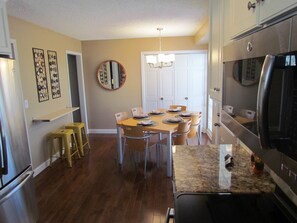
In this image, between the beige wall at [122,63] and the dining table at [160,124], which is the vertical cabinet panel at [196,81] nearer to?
the beige wall at [122,63]

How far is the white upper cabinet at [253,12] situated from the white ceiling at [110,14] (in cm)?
175

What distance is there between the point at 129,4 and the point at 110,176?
2.48 m

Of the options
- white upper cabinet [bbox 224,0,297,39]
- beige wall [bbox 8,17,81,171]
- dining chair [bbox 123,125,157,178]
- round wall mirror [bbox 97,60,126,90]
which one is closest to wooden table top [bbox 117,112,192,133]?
dining chair [bbox 123,125,157,178]

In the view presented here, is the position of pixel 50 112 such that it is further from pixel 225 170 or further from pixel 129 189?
pixel 225 170

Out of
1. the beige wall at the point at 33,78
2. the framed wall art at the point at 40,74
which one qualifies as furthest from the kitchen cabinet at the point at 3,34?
the framed wall art at the point at 40,74

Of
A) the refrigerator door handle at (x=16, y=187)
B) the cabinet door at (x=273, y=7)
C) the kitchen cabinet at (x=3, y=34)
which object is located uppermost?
the kitchen cabinet at (x=3, y=34)

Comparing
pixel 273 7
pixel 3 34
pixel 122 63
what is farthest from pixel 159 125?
pixel 273 7

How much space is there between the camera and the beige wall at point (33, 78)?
3242 mm

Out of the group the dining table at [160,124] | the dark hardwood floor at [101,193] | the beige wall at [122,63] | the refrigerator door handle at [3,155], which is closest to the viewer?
the refrigerator door handle at [3,155]

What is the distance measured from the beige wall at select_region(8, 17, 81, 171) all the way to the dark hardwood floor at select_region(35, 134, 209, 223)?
1.48ft

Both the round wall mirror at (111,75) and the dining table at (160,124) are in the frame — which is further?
the round wall mirror at (111,75)

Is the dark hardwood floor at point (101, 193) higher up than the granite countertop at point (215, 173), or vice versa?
the granite countertop at point (215, 173)

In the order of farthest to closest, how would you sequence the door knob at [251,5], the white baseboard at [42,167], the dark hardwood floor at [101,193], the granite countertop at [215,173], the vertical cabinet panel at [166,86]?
the vertical cabinet panel at [166,86] < the white baseboard at [42,167] < the dark hardwood floor at [101,193] < the granite countertop at [215,173] < the door knob at [251,5]

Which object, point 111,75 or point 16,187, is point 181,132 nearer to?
point 16,187
